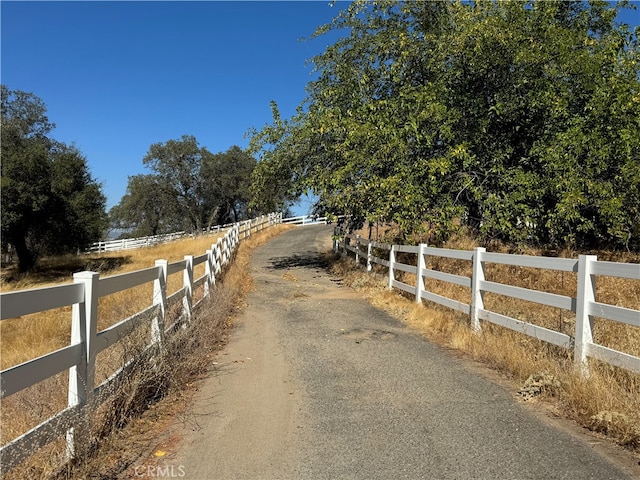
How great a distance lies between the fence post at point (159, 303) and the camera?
231 inches

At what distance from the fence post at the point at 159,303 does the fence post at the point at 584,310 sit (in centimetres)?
444

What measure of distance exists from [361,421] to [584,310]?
2.52 m

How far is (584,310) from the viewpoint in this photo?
16.8ft

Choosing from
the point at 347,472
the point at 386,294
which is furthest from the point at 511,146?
the point at 347,472

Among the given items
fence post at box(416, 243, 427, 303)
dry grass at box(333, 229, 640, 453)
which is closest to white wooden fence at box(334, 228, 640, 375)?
dry grass at box(333, 229, 640, 453)

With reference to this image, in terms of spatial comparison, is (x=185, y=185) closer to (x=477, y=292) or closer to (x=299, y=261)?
(x=299, y=261)

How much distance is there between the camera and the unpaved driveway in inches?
144

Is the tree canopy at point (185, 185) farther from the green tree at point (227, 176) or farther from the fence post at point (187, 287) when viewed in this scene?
the fence post at point (187, 287)

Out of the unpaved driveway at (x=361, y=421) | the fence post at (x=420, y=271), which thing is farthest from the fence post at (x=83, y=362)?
the fence post at (x=420, y=271)

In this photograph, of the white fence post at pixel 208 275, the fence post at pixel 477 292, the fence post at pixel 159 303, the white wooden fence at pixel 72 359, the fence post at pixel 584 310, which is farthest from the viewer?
the white fence post at pixel 208 275

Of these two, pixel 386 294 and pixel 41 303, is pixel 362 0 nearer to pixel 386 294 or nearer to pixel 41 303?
pixel 386 294

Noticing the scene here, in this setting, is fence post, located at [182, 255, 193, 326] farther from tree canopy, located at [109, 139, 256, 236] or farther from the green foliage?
tree canopy, located at [109, 139, 256, 236]

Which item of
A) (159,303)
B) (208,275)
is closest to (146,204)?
(208,275)

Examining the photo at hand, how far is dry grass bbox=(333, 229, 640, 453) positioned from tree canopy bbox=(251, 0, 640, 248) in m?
1.39
